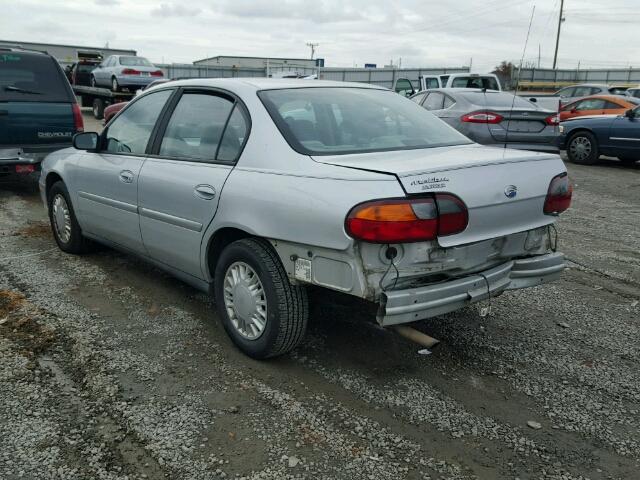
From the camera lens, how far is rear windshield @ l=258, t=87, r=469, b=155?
11.6 ft

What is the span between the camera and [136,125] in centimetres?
473

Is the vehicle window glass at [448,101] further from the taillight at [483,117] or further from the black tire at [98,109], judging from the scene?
the black tire at [98,109]

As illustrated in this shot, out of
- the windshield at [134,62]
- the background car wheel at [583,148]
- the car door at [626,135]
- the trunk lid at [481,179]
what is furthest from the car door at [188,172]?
the windshield at [134,62]

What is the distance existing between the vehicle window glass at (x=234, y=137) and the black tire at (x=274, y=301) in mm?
562

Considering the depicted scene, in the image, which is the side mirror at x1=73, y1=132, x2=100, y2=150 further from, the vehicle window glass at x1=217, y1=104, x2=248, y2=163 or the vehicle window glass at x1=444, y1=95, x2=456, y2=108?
the vehicle window glass at x1=444, y1=95, x2=456, y2=108

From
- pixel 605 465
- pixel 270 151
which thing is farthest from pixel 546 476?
pixel 270 151

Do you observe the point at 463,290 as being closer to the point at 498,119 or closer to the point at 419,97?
the point at 498,119

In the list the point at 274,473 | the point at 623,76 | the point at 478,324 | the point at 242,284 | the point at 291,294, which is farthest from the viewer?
the point at 623,76

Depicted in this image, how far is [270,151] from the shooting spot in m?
3.43

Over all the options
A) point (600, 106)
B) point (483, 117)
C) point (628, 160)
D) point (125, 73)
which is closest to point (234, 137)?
point (483, 117)

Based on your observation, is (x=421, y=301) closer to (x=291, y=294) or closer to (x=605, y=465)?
(x=291, y=294)

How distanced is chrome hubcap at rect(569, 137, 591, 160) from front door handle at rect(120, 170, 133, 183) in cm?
1105

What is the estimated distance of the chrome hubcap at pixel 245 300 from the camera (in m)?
3.49

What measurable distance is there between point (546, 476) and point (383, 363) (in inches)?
47.7
